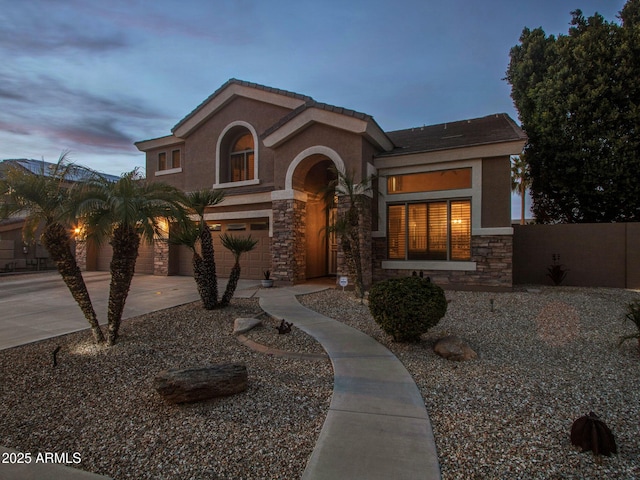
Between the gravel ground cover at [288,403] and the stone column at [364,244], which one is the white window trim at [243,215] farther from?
the gravel ground cover at [288,403]

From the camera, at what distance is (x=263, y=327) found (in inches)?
264

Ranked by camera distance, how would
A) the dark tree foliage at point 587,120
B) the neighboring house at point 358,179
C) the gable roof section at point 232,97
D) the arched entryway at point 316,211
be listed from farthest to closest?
the gable roof section at point 232,97 → the dark tree foliage at point 587,120 → the arched entryway at point 316,211 → the neighboring house at point 358,179

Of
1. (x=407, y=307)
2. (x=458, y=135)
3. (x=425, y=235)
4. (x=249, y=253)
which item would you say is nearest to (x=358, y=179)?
(x=425, y=235)

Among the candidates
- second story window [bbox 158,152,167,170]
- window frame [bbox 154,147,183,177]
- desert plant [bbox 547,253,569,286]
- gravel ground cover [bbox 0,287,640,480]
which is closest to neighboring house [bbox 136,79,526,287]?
window frame [bbox 154,147,183,177]

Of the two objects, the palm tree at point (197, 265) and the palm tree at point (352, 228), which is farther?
the palm tree at point (352, 228)

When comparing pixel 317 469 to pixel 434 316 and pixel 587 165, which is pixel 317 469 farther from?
pixel 587 165

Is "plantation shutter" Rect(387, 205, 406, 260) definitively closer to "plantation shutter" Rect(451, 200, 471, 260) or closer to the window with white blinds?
the window with white blinds

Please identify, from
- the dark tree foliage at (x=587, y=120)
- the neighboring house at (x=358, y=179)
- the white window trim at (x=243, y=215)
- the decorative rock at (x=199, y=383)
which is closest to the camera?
the decorative rock at (x=199, y=383)

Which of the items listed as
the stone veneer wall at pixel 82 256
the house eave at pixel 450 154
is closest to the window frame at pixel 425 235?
the house eave at pixel 450 154

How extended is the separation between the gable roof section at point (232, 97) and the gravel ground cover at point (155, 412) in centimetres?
1082

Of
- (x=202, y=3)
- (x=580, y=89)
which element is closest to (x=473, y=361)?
(x=202, y=3)

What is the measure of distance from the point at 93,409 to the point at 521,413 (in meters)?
4.62

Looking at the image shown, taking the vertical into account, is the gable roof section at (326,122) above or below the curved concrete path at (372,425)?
above

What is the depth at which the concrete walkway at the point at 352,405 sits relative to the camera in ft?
8.57
